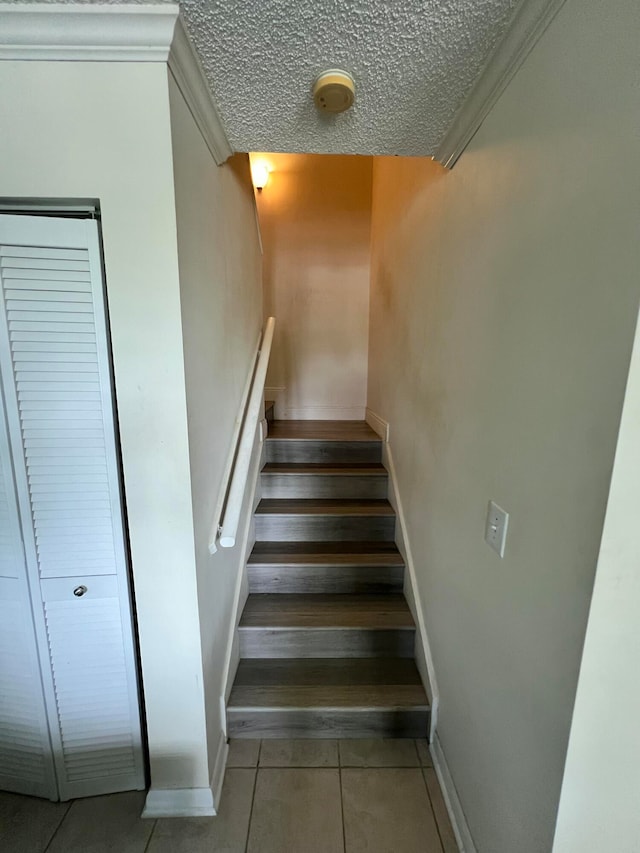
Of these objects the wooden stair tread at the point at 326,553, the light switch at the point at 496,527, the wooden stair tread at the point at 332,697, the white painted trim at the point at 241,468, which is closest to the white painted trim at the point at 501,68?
the light switch at the point at 496,527

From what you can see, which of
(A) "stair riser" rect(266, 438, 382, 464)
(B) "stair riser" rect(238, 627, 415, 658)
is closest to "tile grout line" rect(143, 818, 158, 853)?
(B) "stair riser" rect(238, 627, 415, 658)

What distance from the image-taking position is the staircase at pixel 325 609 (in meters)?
1.43

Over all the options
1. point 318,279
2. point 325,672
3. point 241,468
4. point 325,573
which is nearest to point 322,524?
point 325,573

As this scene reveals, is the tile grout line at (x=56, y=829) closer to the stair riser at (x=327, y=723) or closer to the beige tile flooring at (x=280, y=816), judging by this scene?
the beige tile flooring at (x=280, y=816)

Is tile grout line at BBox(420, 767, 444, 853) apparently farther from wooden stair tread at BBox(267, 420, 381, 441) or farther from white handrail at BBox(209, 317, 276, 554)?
wooden stair tread at BBox(267, 420, 381, 441)

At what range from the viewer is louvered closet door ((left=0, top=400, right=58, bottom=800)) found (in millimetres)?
1043

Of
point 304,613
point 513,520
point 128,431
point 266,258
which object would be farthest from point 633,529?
point 266,258

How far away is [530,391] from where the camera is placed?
2.61 feet

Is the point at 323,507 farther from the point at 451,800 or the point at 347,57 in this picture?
the point at 347,57

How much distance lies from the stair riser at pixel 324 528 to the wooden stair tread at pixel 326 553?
0.03 m

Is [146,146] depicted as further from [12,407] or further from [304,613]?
[304,613]

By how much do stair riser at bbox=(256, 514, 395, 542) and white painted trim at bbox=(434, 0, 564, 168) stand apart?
1688mm

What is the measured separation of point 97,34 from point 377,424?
2280mm

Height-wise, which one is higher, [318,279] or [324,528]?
[318,279]
